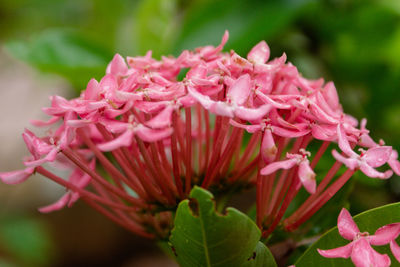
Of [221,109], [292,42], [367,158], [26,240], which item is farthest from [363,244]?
[26,240]

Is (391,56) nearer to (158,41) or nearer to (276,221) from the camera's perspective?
(158,41)

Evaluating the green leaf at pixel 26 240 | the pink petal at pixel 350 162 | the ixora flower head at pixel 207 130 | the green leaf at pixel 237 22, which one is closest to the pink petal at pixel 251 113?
the ixora flower head at pixel 207 130

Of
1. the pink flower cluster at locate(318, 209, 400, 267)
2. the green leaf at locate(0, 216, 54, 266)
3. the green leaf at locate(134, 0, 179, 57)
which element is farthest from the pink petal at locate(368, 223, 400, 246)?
the green leaf at locate(0, 216, 54, 266)

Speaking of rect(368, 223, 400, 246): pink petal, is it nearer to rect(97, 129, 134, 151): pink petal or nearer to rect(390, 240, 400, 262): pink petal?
rect(390, 240, 400, 262): pink petal

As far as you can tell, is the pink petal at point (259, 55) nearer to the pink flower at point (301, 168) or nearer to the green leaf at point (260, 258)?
the pink flower at point (301, 168)

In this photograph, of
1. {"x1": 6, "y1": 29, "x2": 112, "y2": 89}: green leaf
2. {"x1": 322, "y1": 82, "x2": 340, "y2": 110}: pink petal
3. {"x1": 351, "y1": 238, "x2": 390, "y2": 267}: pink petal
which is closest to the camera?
{"x1": 351, "y1": 238, "x2": 390, "y2": 267}: pink petal
